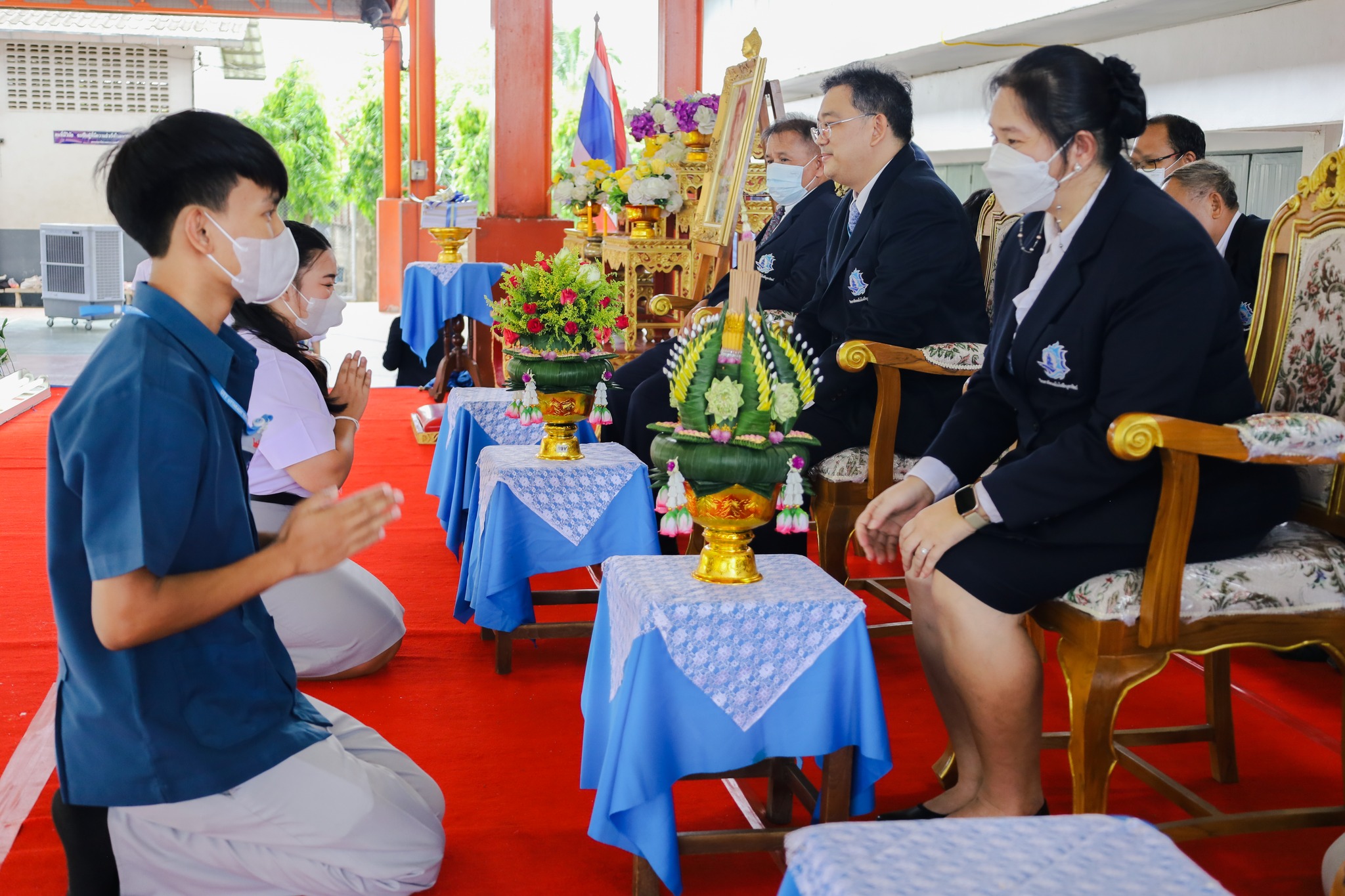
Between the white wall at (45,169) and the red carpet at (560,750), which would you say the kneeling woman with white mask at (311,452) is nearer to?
the red carpet at (560,750)

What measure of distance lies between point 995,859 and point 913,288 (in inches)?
74.9

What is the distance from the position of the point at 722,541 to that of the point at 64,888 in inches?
44.4

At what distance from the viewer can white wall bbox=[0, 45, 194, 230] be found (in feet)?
49.7

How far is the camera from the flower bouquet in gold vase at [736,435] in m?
1.72

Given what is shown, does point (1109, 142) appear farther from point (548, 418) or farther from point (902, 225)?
point (548, 418)

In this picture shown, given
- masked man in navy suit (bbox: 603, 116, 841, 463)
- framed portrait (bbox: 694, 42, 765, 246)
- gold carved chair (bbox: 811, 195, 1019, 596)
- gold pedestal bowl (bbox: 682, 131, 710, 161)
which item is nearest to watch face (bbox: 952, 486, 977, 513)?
gold carved chair (bbox: 811, 195, 1019, 596)

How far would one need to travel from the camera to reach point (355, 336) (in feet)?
38.5

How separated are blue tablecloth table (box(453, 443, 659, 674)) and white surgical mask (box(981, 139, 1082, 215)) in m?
1.15

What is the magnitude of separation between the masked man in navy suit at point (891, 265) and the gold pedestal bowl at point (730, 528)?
93 cm

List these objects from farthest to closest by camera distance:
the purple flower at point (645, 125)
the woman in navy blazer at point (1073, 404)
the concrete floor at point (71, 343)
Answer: the concrete floor at point (71, 343) < the purple flower at point (645, 125) < the woman in navy blazer at point (1073, 404)

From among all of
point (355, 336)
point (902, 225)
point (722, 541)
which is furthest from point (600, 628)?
point (355, 336)

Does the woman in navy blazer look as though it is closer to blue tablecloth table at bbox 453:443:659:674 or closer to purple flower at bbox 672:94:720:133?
blue tablecloth table at bbox 453:443:659:674

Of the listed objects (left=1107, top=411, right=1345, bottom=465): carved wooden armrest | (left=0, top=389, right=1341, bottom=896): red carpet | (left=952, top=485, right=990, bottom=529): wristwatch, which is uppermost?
(left=1107, top=411, right=1345, bottom=465): carved wooden armrest

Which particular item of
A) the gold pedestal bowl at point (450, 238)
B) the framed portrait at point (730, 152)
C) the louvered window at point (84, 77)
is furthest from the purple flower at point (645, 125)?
the louvered window at point (84, 77)
